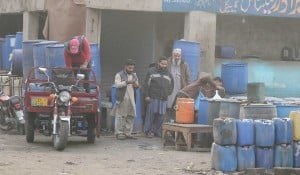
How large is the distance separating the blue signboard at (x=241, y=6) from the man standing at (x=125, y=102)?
8.45ft

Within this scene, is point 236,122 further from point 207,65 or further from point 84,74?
point 207,65

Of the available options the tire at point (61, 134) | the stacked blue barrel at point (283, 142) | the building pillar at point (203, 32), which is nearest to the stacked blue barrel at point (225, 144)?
the stacked blue barrel at point (283, 142)

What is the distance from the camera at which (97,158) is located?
9.84 meters

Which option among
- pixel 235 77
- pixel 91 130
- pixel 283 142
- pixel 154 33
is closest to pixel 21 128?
pixel 91 130

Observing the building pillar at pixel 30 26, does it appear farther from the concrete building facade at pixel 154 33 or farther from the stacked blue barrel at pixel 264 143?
the stacked blue barrel at pixel 264 143

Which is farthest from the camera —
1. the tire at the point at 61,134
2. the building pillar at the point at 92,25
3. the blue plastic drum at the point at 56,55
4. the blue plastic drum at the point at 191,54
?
the building pillar at the point at 92,25

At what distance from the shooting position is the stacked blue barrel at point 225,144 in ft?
28.4

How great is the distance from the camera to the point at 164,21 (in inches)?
681

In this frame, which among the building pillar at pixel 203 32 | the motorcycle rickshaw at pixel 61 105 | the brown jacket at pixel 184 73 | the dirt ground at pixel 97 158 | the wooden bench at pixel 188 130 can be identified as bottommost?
the dirt ground at pixel 97 158

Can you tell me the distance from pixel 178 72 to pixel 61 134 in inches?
172

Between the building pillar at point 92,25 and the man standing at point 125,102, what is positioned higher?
the building pillar at point 92,25

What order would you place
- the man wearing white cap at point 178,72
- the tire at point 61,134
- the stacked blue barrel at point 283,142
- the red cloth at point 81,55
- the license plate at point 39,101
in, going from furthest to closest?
the man wearing white cap at point 178,72, the red cloth at point 81,55, the license plate at point 39,101, the tire at point 61,134, the stacked blue barrel at point 283,142

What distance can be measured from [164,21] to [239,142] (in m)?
8.89

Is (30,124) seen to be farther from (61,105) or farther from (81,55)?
(81,55)
